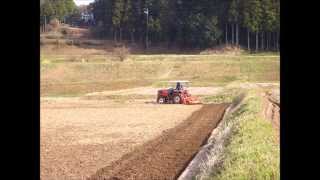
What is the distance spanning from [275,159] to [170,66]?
44.5m

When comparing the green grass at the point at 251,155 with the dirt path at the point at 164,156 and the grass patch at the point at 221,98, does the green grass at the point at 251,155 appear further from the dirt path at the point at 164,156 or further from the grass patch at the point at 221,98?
the grass patch at the point at 221,98

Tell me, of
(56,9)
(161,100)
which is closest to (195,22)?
(56,9)

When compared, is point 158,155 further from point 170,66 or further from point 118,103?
point 170,66

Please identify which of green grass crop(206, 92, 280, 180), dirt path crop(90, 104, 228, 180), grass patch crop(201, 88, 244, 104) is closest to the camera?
green grass crop(206, 92, 280, 180)

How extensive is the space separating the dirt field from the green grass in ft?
7.65

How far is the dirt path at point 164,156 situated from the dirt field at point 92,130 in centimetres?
39

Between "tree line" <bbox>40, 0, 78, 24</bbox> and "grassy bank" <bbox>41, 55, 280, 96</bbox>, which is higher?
"tree line" <bbox>40, 0, 78, 24</bbox>

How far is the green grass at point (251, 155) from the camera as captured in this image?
9.45 metres

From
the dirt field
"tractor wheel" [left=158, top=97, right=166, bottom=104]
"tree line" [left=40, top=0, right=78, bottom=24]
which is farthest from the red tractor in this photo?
"tree line" [left=40, top=0, right=78, bottom=24]

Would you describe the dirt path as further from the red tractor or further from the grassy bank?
the grassy bank

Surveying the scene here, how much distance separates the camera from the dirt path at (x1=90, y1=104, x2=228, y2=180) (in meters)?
13.1

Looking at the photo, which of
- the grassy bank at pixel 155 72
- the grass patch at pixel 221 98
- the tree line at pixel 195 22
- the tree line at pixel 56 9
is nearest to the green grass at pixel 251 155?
the grass patch at pixel 221 98
